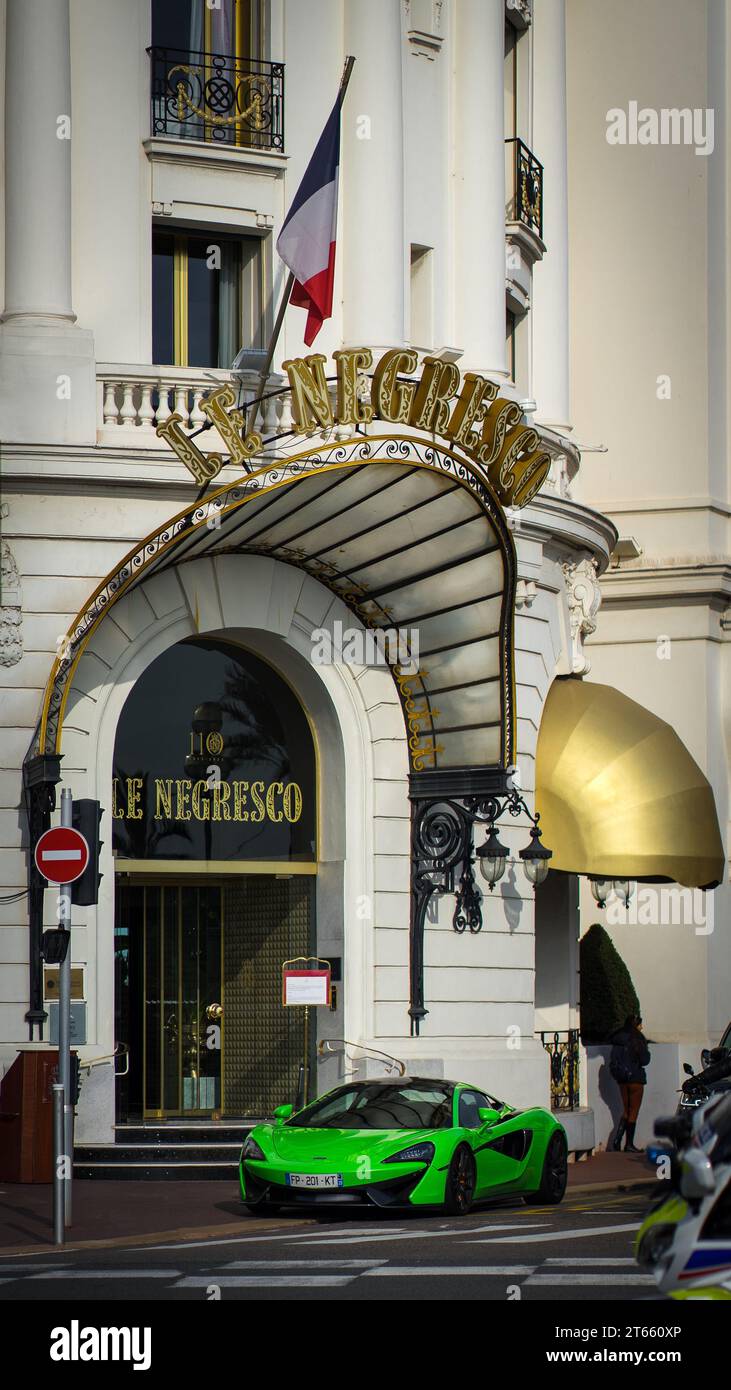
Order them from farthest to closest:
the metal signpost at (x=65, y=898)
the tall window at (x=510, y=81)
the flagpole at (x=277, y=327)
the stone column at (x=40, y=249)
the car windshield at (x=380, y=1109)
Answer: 1. the tall window at (x=510, y=81)
2. the flagpole at (x=277, y=327)
3. the stone column at (x=40, y=249)
4. the car windshield at (x=380, y=1109)
5. the metal signpost at (x=65, y=898)

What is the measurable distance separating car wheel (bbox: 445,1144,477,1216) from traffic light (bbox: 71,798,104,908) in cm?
378

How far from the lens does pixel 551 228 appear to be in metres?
30.3

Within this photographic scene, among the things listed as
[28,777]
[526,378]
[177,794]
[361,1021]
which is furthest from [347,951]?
[526,378]

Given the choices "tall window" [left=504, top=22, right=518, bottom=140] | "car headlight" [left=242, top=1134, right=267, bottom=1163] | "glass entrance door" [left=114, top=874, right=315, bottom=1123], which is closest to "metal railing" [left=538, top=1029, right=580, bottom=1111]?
"glass entrance door" [left=114, top=874, right=315, bottom=1123]

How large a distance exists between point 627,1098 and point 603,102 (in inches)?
658

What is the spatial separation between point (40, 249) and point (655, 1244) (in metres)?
16.8

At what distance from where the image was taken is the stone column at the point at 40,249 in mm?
23516

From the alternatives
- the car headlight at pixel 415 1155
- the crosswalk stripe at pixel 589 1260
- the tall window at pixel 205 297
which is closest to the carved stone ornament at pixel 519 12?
the tall window at pixel 205 297

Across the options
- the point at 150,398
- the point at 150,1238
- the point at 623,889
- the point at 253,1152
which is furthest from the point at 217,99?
the point at 150,1238

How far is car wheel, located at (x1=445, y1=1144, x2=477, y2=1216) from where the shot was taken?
1836 centimetres

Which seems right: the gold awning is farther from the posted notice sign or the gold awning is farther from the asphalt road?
the asphalt road

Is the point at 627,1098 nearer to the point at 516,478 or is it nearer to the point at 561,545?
the point at 561,545

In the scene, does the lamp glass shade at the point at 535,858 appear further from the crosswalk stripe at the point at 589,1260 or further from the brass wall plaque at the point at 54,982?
the crosswalk stripe at the point at 589,1260

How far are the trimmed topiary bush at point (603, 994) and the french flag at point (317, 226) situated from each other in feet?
39.5
